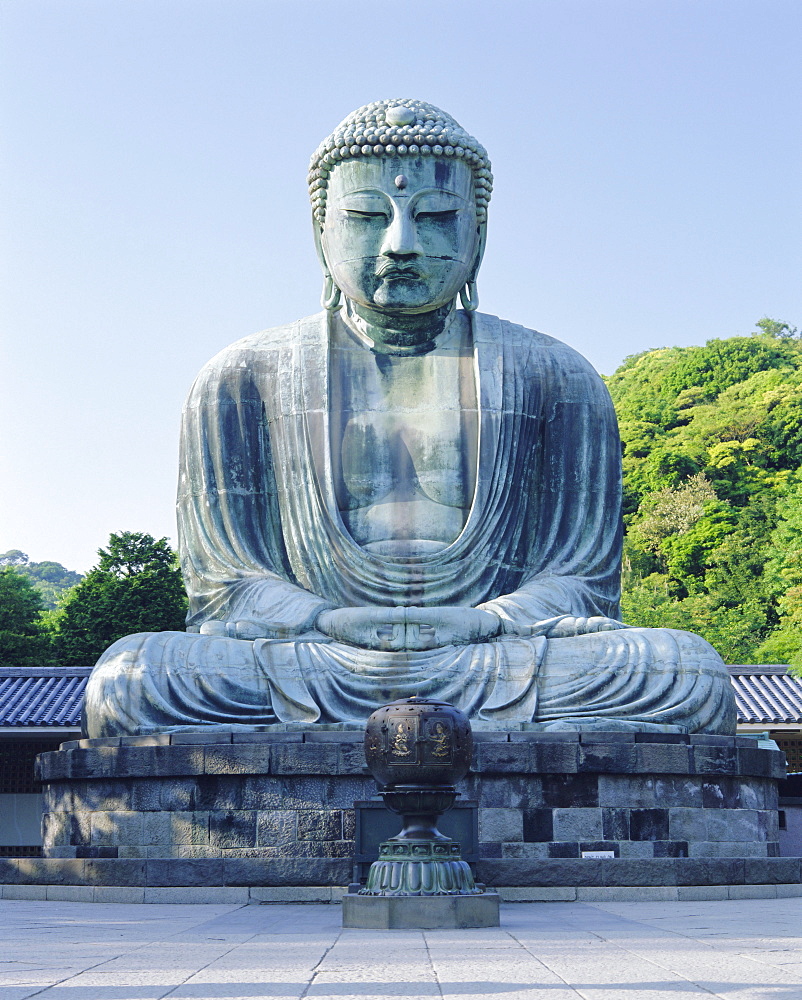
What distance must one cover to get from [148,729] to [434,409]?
3.65 meters

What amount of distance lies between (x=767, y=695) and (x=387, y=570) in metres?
9.46

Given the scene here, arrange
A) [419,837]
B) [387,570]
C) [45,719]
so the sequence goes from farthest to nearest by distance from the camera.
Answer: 1. [45,719]
2. [387,570]
3. [419,837]

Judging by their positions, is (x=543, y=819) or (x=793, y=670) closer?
(x=543, y=819)

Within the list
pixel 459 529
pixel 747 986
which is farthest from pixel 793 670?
pixel 747 986

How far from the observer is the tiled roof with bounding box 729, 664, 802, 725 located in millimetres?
17516

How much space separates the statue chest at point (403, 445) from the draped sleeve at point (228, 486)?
64 centimetres

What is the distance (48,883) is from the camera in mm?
8969

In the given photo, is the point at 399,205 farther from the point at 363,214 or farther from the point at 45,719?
the point at 45,719

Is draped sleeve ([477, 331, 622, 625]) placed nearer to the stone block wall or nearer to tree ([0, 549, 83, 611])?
the stone block wall

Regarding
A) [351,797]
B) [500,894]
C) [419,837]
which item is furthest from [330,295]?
[419,837]

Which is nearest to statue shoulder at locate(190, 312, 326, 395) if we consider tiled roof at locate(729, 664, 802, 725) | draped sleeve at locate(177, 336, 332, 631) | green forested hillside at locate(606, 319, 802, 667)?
draped sleeve at locate(177, 336, 332, 631)

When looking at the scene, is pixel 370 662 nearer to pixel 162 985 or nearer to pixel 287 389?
pixel 287 389

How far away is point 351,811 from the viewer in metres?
8.62

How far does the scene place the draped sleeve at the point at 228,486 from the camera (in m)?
11.0
